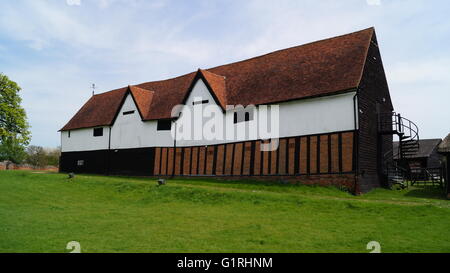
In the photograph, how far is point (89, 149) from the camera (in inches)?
1421

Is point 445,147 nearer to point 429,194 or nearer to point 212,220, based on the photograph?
point 429,194

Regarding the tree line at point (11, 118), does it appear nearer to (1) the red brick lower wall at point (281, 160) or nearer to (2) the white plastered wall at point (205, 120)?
(2) the white plastered wall at point (205, 120)

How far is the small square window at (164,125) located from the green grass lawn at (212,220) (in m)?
8.46

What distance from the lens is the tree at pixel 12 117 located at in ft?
133

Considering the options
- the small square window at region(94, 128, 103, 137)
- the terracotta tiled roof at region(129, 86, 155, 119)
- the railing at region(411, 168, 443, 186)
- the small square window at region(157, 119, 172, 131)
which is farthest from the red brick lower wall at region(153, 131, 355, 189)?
the small square window at region(94, 128, 103, 137)

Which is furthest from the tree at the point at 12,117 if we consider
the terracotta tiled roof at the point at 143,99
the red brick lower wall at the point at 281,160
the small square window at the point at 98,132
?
the red brick lower wall at the point at 281,160

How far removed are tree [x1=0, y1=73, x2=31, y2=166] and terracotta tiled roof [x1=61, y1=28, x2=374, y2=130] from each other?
12.7 metres

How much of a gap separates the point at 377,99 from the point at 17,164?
194 ft

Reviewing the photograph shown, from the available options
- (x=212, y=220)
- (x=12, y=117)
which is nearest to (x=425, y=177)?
(x=212, y=220)

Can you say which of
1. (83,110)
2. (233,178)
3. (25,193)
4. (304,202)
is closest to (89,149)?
(83,110)

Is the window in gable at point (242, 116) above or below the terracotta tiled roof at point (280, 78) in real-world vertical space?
below

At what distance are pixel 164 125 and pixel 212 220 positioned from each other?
706 inches
